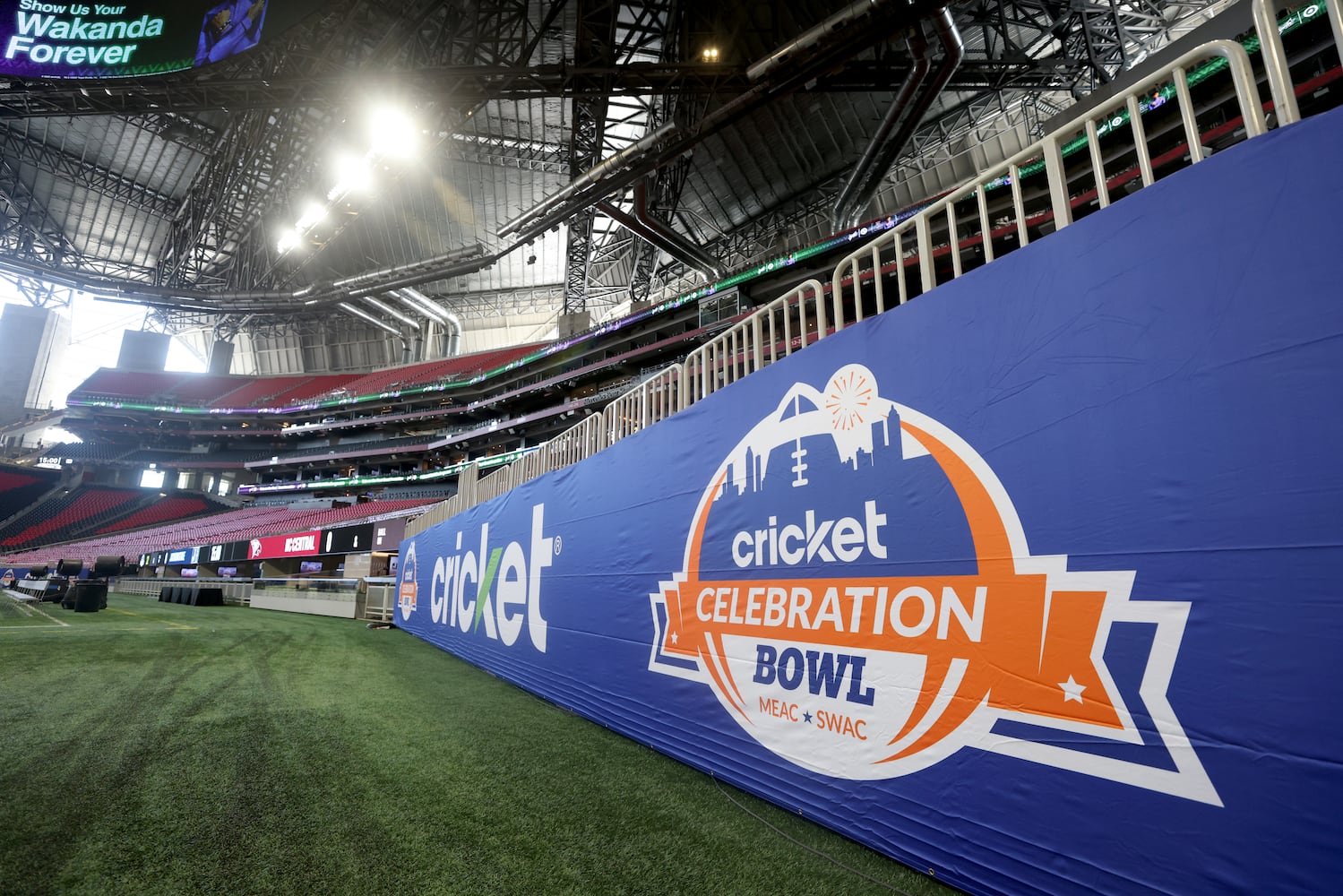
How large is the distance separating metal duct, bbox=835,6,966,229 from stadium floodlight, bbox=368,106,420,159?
15.9 m

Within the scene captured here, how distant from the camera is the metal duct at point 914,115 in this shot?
1392 cm

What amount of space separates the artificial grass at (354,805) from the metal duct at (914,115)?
16793 mm

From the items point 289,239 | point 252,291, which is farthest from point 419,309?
point 289,239

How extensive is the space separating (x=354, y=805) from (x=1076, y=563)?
3080 millimetres

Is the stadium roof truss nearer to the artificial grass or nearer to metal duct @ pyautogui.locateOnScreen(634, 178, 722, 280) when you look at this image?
metal duct @ pyautogui.locateOnScreen(634, 178, 722, 280)

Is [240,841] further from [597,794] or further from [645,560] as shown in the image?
[645,560]

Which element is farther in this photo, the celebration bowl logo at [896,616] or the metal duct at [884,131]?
the metal duct at [884,131]

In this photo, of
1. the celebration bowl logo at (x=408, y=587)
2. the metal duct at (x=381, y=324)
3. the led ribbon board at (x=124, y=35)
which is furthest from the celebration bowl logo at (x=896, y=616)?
the metal duct at (x=381, y=324)

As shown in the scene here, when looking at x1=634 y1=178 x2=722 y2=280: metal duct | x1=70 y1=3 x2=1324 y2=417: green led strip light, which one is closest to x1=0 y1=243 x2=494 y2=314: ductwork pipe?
x1=70 y1=3 x2=1324 y2=417: green led strip light

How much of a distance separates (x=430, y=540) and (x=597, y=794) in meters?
8.53

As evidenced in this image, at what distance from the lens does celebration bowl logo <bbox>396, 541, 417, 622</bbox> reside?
36.9ft

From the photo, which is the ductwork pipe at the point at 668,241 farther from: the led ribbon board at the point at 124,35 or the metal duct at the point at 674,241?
the led ribbon board at the point at 124,35

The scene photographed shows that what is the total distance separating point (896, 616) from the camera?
2268mm

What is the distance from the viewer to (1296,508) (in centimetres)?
135
